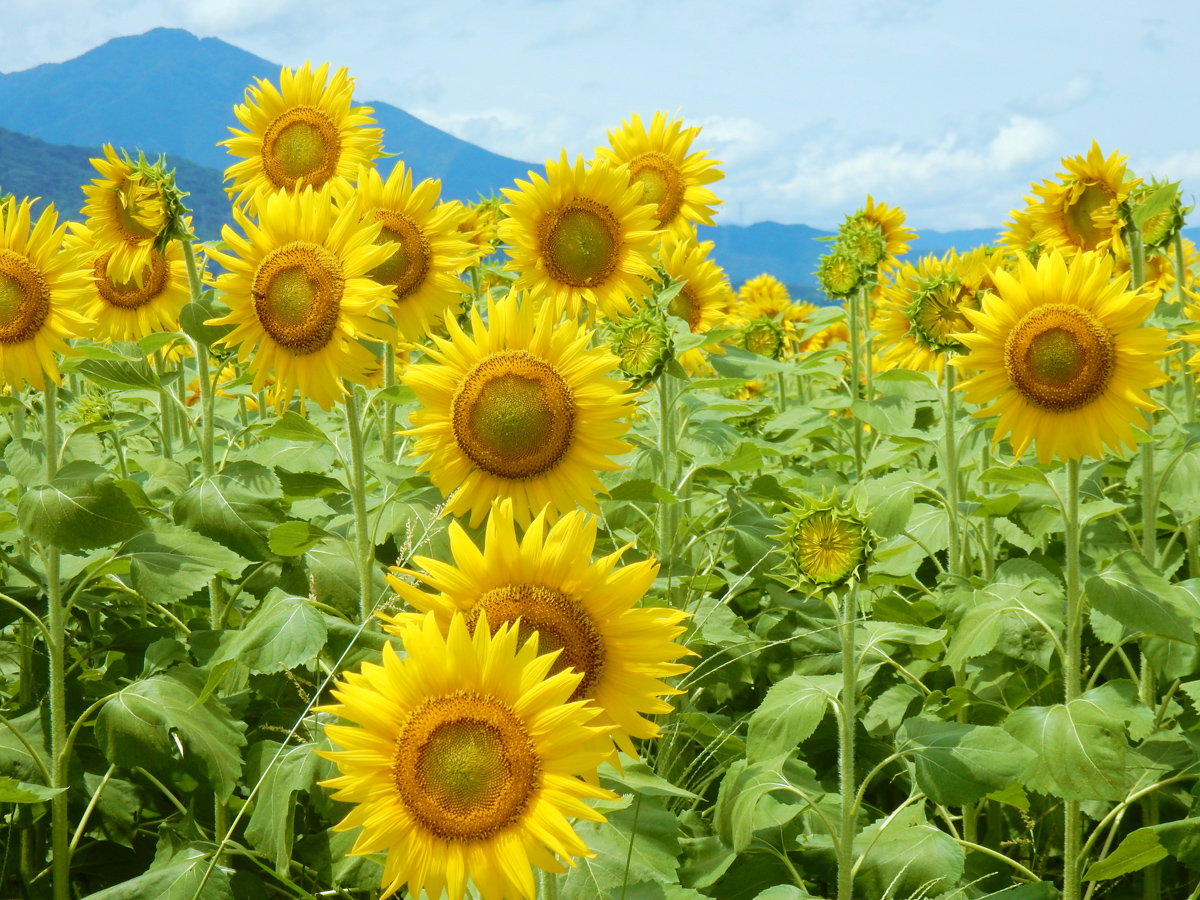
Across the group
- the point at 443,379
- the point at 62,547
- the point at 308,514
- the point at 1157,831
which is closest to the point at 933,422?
the point at 1157,831

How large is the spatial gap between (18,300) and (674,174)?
2.23 meters

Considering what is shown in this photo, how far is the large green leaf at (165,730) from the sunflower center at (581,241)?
150 centimetres

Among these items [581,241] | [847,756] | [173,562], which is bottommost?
[847,756]

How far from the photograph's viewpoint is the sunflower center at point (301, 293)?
226 cm

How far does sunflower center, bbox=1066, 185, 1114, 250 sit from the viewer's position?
343cm

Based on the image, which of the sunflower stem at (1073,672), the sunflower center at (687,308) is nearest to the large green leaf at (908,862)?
the sunflower stem at (1073,672)

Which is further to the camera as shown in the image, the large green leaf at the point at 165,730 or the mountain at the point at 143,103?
the mountain at the point at 143,103

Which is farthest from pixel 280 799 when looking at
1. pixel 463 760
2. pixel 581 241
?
pixel 581 241

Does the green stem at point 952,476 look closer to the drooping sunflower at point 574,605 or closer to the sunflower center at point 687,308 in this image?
the sunflower center at point 687,308

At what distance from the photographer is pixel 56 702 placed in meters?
2.54

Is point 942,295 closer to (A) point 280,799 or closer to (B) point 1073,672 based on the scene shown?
(B) point 1073,672

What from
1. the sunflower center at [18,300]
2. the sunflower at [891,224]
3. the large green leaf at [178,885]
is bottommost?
the large green leaf at [178,885]

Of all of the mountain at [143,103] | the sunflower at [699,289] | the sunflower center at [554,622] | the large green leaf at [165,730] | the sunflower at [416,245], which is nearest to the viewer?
the sunflower center at [554,622]

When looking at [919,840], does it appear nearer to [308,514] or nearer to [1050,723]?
[1050,723]
